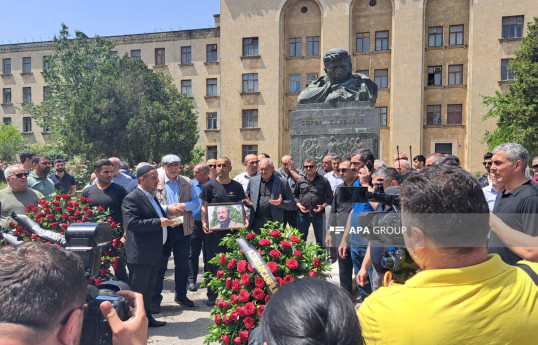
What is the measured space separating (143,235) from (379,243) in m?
3.08

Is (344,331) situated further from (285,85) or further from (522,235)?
(285,85)

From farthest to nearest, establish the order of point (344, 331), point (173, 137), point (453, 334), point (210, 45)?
point (210, 45) < point (173, 137) < point (453, 334) < point (344, 331)

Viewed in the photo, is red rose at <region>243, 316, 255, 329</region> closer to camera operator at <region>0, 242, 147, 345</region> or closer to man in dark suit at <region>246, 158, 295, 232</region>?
camera operator at <region>0, 242, 147, 345</region>

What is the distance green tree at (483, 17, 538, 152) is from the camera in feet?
80.2

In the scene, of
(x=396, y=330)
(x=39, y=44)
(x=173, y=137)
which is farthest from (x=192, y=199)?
(x=39, y=44)

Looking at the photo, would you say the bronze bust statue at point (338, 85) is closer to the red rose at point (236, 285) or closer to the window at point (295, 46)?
the red rose at point (236, 285)

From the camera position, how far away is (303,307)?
3.86ft

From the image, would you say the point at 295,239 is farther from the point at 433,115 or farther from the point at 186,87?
the point at 186,87

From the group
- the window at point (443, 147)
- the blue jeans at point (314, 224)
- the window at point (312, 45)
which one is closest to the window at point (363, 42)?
the window at point (312, 45)

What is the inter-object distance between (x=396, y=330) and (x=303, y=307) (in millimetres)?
372

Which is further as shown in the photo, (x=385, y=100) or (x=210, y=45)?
(x=210, y=45)

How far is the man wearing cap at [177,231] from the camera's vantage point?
18.6ft

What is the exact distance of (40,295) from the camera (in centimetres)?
119

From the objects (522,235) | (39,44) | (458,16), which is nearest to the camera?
(522,235)
